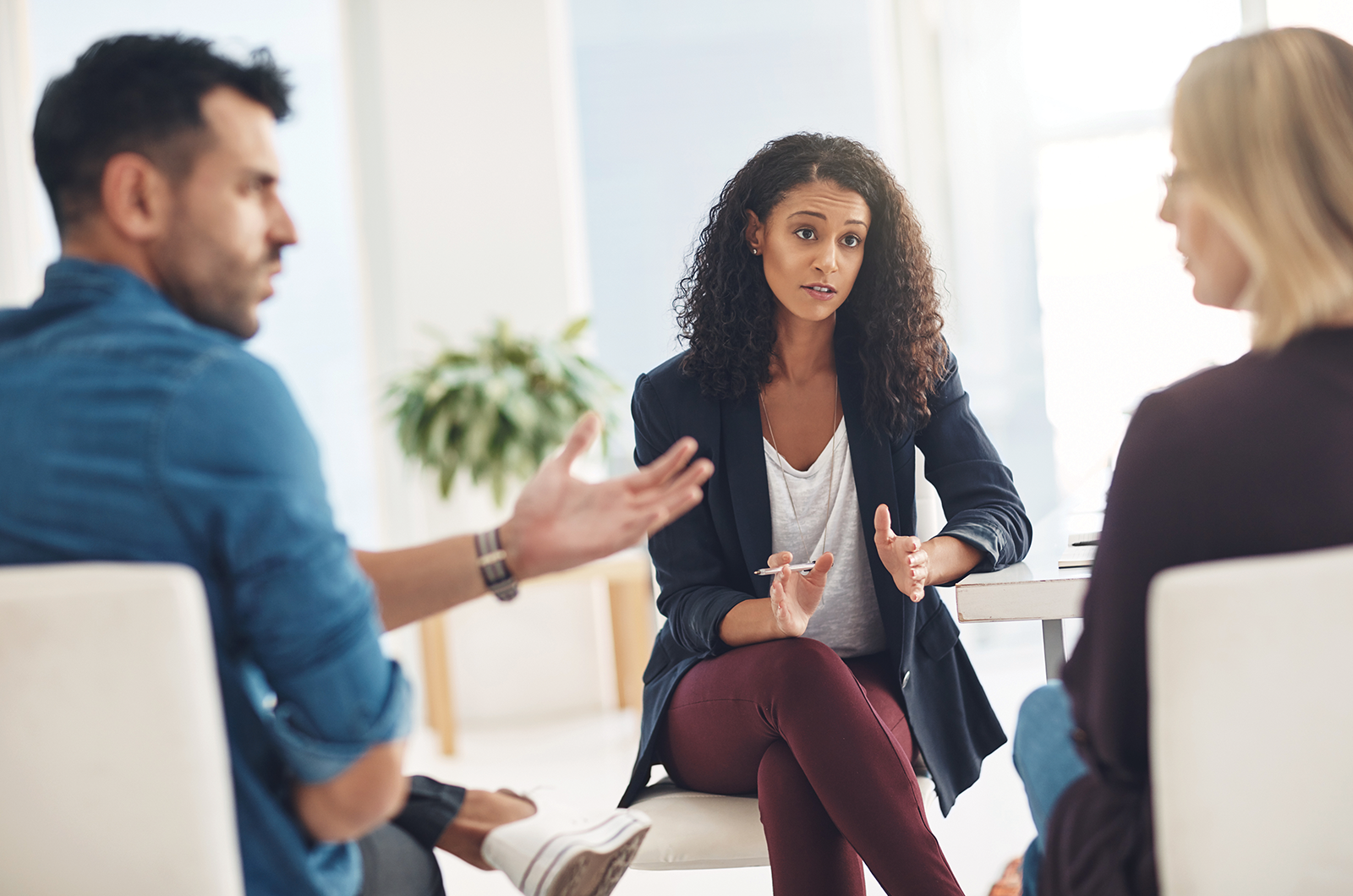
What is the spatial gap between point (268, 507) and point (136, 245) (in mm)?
323

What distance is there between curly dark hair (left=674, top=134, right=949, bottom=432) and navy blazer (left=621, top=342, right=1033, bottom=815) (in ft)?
0.12

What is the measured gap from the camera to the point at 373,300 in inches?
176

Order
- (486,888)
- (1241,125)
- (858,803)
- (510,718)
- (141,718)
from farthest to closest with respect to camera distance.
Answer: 1. (510,718)
2. (486,888)
3. (858,803)
4. (1241,125)
5. (141,718)

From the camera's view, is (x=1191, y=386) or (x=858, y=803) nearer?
(x=1191, y=386)

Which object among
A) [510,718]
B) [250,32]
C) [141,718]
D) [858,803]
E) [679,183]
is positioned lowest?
[510,718]

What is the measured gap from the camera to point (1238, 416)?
2.93 ft

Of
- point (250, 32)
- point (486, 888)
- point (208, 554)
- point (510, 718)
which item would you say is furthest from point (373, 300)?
point (208, 554)

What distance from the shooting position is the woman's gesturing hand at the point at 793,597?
152cm

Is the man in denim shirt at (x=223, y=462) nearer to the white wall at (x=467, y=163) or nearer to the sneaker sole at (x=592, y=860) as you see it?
the sneaker sole at (x=592, y=860)

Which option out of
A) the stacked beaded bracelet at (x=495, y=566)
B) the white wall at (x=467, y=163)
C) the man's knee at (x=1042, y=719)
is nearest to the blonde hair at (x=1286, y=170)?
the man's knee at (x=1042, y=719)

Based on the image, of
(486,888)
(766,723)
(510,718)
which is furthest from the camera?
(510,718)

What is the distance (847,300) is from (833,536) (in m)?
0.44

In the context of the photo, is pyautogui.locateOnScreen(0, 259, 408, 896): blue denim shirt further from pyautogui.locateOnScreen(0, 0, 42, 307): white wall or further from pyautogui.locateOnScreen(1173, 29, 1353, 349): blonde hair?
pyautogui.locateOnScreen(0, 0, 42, 307): white wall

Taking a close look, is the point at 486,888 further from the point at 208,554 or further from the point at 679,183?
the point at 679,183
